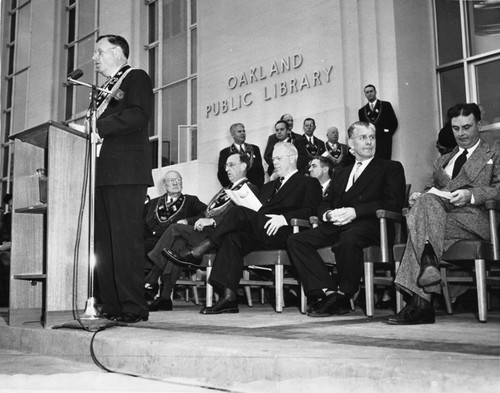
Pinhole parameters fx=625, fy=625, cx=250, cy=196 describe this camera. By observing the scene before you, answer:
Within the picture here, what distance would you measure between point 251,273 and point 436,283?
7.40ft

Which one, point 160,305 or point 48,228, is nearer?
point 48,228

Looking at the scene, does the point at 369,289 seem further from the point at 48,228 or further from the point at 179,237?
the point at 179,237

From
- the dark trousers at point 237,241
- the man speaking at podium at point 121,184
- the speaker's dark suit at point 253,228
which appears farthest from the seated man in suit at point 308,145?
the man speaking at podium at point 121,184

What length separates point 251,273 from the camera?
197 inches

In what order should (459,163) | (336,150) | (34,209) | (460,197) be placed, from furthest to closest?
(336,150) < (459,163) < (34,209) < (460,197)

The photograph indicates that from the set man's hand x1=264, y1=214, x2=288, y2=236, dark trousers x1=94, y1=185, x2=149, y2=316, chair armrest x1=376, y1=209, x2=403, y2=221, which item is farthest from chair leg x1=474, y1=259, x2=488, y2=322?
dark trousers x1=94, y1=185, x2=149, y2=316

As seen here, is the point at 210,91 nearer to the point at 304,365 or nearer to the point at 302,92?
the point at 302,92

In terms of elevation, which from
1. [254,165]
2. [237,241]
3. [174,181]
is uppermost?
[254,165]

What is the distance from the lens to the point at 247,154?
23.3 ft

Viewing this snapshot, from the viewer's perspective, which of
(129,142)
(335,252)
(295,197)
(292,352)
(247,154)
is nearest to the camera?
(292,352)

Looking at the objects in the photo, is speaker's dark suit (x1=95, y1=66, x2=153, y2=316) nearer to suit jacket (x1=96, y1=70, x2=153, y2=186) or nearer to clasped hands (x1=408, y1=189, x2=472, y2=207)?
suit jacket (x1=96, y1=70, x2=153, y2=186)

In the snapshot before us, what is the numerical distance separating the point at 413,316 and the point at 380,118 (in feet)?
12.2

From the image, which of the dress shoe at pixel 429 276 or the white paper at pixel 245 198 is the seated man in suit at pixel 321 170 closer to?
the white paper at pixel 245 198

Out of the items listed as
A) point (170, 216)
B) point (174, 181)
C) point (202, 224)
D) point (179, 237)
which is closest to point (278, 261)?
point (202, 224)
